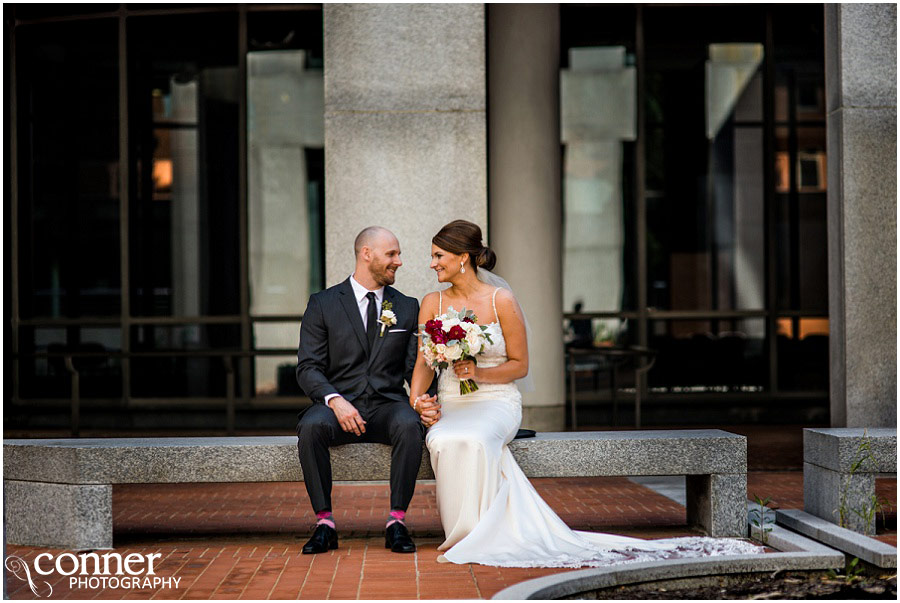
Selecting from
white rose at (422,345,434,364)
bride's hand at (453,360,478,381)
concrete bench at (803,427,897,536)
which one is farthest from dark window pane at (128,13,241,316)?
concrete bench at (803,427,897,536)

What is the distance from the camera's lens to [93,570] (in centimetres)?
584

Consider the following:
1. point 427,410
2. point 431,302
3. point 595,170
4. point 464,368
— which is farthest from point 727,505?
point 595,170

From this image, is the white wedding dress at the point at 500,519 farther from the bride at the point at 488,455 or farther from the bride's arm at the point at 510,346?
the bride's arm at the point at 510,346

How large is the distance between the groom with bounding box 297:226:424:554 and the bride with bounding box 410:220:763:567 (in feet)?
0.44

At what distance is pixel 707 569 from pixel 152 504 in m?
4.40

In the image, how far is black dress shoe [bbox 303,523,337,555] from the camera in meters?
6.07

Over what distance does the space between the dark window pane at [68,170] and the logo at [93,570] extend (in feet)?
26.6

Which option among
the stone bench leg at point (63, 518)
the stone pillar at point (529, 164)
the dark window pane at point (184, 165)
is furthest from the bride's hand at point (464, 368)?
the dark window pane at point (184, 165)

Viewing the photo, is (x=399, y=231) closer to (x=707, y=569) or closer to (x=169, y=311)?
(x=707, y=569)

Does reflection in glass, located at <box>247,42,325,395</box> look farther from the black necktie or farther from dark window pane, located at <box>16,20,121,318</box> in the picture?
the black necktie

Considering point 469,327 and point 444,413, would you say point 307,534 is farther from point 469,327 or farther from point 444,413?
point 469,327

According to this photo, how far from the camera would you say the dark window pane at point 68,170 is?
45.3 feet

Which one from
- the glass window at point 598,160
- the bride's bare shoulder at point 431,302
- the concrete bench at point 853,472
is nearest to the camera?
the concrete bench at point 853,472

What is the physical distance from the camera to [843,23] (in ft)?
29.7
